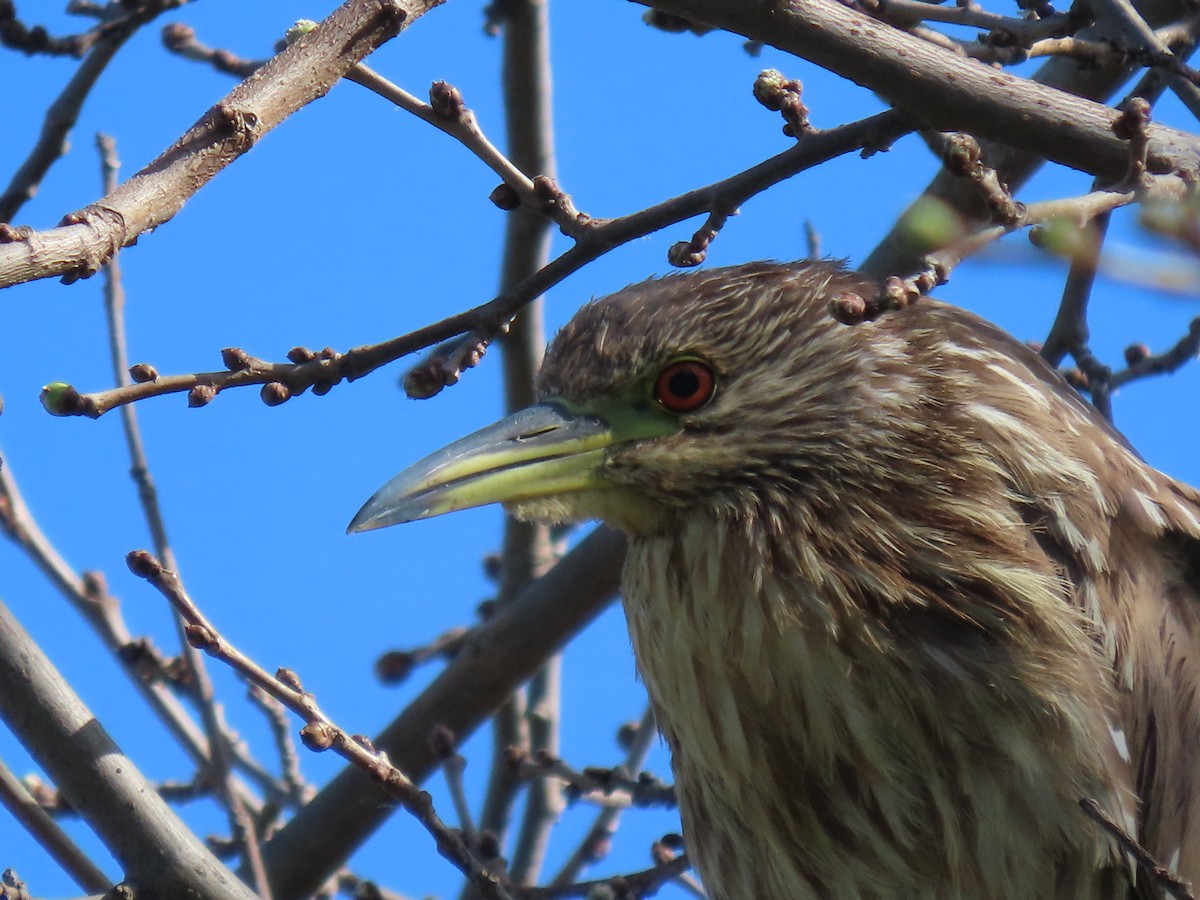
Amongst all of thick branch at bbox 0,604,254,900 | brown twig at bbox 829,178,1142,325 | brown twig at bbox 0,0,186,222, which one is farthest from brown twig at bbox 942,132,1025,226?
brown twig at bbox 0,0,186,222

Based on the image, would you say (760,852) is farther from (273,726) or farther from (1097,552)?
(273,726)

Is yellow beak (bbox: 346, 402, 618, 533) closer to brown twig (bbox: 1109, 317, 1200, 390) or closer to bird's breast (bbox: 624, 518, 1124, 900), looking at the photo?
bird's breast (bbox: 624, 518, 1124, 900)

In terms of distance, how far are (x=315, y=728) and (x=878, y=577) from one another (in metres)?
1.02

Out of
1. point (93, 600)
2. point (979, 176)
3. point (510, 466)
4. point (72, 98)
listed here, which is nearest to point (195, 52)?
point (72, 98)

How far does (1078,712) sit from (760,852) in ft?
2.36

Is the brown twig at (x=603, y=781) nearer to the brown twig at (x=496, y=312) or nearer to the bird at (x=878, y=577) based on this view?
the bird at (x=878, y=577)

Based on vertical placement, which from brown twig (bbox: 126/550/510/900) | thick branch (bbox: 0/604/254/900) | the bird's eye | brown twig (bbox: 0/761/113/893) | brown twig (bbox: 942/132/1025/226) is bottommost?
brown twig (bbox: 0/761/113/893)

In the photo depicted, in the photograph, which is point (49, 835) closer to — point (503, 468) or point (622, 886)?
point (503, 468)

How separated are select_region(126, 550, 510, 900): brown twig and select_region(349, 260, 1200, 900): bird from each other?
0.39m

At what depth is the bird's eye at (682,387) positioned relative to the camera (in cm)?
298

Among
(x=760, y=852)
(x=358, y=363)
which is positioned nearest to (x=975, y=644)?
(x=760, y=852)

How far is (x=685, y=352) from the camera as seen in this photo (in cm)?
300

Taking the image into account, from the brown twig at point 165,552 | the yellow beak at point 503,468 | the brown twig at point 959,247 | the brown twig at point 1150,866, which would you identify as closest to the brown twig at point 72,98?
the brown twig at point 165,552

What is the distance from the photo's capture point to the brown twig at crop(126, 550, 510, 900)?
248cm
